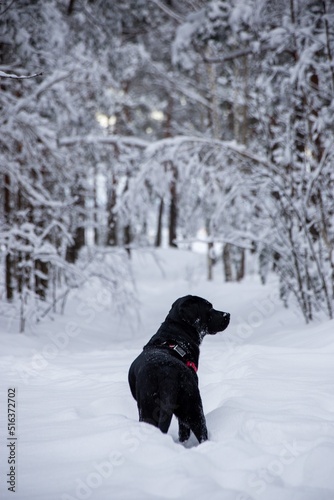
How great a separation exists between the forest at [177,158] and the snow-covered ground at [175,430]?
1556mm

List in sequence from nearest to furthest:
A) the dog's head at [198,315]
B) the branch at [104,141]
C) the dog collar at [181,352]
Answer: the dog collar at [181,352]
the dog's head at [198,315]
the branch at [104,141]

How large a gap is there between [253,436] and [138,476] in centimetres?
83

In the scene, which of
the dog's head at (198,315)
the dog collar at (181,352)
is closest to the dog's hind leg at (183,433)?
the dog collar at (181,352)

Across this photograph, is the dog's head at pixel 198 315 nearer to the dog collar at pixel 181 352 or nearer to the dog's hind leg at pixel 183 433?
Answer: the dog collar at pixel 181 352

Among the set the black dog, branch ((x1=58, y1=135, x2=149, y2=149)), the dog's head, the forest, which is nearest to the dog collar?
the black dog

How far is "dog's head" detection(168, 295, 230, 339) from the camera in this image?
3.14 m

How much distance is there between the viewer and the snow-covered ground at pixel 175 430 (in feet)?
6.21

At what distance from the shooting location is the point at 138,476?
194 cm

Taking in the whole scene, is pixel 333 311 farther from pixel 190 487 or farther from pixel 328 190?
pixel 190 487

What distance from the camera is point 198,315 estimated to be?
3209 millimetres

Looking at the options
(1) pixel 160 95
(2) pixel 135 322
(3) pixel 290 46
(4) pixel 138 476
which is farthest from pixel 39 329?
(1) pixel 160 95

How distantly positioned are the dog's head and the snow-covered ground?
22.0 inches

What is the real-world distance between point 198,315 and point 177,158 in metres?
4.59

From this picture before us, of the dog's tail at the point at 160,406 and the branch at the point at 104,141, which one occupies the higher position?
the branch at the point at 104,141
